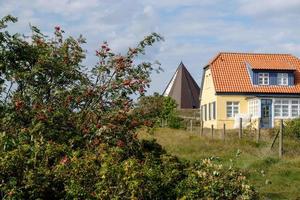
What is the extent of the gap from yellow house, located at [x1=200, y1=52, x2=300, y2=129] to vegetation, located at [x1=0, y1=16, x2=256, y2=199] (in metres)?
35.9

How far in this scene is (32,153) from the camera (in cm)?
712

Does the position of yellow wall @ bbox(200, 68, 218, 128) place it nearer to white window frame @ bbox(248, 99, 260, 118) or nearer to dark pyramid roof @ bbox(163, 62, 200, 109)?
white window frame @ bbox(248, 99, 260, 118)

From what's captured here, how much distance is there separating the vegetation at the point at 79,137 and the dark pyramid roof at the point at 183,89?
2076 inches

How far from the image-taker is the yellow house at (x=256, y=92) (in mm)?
45188

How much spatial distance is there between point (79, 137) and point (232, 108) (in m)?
38.7

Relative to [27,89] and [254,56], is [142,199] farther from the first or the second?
[254,56]

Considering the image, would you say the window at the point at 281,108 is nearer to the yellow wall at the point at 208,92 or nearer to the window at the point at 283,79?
the window at the point at 283,79

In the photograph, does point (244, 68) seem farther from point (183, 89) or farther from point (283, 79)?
point (183, 89)

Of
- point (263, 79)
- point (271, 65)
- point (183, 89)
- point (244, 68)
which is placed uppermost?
point (271, 65)

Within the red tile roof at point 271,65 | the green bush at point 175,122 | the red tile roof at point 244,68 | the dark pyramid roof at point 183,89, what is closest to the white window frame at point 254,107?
the red tile roof at point 244,68

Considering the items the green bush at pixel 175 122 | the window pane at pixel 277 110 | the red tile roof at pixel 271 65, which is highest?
the red tile roof at pixel 271 65

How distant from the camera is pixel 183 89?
6209cm

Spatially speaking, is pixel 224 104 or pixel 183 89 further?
pixel 183 89

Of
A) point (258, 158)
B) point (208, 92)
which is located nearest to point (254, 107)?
point (208, 92)
